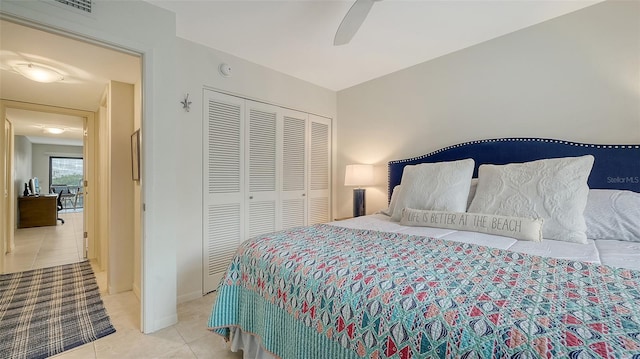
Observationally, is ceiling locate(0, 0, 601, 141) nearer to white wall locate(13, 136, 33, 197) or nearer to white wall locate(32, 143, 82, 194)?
white wall locate(13, 136, 33, 197)

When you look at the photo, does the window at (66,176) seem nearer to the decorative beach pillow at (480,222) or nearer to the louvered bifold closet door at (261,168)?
the louvered bifold closet door at (261,168)

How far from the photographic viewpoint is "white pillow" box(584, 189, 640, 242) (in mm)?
1574

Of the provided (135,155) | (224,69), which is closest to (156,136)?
(135,155)

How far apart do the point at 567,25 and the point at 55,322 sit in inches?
182

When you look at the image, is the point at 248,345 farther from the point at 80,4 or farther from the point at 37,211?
the point at 37,211

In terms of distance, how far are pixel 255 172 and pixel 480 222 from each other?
7.19 ft

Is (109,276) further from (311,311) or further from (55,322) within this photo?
(311,311)

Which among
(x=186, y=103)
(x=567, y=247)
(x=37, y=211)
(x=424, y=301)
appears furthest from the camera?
(x=37, y=211)

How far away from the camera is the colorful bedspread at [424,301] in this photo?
0.66 m

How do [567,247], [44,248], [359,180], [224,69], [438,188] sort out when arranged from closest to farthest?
[567,247]
[438,188]
[224,69]
[359,180]
[44,248]

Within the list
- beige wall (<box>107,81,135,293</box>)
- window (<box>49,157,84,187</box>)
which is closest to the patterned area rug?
beige wall (<box>107,81,135,293</box>)

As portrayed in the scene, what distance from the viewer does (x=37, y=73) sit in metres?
2.46

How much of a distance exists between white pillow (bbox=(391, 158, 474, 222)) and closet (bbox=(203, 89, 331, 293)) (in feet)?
4.79

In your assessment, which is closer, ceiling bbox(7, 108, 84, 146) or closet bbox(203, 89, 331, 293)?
closet bbox(203, 89, 331, 293)
